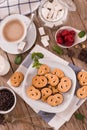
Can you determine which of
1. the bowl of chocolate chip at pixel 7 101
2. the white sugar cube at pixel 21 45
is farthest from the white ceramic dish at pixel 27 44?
the bowl of chocolate chip at pixel 7 101

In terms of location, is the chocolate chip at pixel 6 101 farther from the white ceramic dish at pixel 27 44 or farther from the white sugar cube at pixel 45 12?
the white sugar cube at pixel 45 12

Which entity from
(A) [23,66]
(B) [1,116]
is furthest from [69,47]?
(B) [1,116]

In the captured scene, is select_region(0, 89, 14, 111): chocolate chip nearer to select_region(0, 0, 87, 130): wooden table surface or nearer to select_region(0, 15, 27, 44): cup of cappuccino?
select_region(0, 0, 87, 130): wooden table surface

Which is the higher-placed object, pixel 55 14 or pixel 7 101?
pixel 55 14

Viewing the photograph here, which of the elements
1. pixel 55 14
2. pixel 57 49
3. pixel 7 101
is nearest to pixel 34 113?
pixel 7 101

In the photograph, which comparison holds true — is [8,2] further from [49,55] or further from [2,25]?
[49,55]

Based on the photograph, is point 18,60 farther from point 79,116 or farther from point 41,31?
point 79,116

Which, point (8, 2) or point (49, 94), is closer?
point (49, 94)
